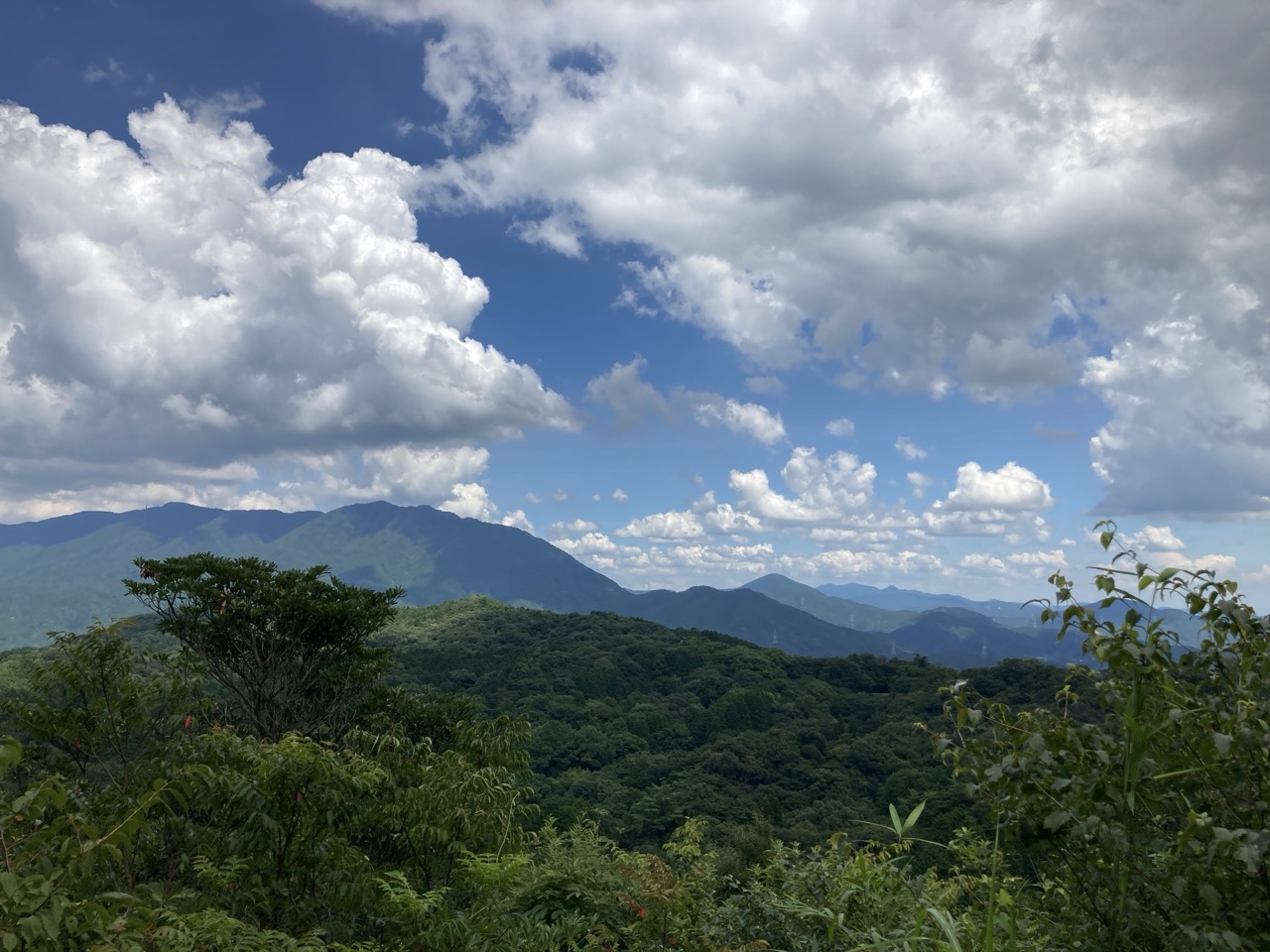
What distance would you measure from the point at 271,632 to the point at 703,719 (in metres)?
67.5

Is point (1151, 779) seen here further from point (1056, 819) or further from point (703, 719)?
point (703, 719)

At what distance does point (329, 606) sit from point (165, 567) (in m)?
3.49

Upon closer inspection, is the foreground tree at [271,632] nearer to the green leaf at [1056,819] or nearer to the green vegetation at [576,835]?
the green vegetation at [576,835]

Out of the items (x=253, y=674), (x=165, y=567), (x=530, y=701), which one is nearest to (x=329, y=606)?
(x=253, y=674)

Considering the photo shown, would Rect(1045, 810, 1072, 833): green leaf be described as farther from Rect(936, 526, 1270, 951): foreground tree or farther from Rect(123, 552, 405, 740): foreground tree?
Rect(123, 552, 405, 740): foreground tree

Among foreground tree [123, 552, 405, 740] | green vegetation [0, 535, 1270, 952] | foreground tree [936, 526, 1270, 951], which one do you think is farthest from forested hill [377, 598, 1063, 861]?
foreground tree [936, 526, 1270, 951]

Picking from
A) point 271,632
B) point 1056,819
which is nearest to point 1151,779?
point 1056,819

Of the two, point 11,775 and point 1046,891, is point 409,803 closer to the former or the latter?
point 1046,891

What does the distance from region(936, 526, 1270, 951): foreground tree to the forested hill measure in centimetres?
2321

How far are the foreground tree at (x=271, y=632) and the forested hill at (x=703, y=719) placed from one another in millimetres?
13041

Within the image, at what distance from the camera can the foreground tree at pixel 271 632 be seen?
16.4 metres

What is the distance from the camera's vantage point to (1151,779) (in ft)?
7.24

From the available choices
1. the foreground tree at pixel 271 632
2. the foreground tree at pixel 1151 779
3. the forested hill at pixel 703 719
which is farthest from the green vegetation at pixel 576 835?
the forested hill at pixel 703 719

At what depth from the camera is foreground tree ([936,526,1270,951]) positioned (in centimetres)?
211
